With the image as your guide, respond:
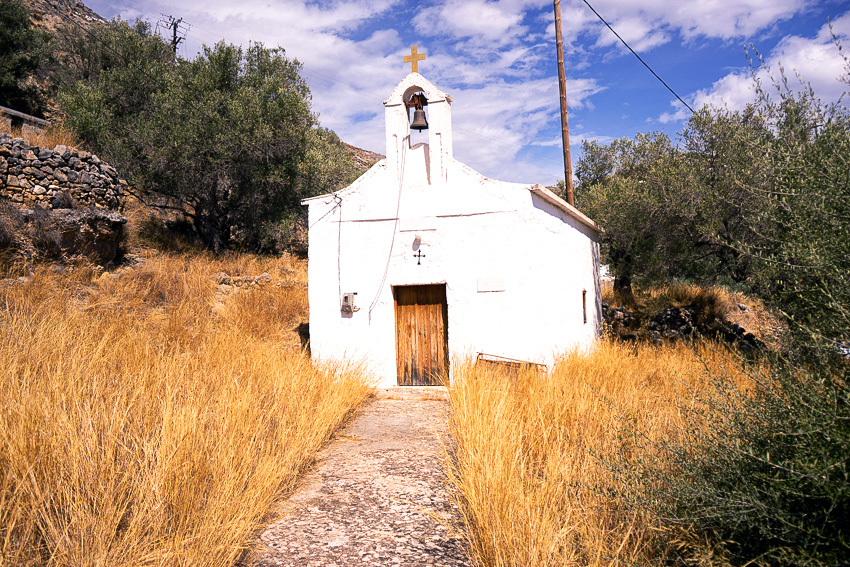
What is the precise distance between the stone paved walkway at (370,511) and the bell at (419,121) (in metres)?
5.87

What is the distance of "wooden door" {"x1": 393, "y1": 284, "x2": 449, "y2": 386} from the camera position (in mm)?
9969

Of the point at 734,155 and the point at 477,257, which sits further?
the point at 734,155

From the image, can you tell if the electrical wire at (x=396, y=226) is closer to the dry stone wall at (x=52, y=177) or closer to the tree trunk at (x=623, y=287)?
the dry stone wall at (x=52, y=177)

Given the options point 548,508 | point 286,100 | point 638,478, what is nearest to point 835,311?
point 638,478

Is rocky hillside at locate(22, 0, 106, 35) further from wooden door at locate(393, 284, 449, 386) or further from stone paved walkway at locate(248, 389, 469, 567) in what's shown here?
stone paved walkway at locate(248, 389, 469, 567)

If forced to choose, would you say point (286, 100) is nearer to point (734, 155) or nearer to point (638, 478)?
point (734, 155)

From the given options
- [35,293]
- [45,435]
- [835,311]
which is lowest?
[45,435]

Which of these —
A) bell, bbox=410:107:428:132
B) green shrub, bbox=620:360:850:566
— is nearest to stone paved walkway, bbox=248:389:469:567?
green shrub, bbox=620:360:850:566

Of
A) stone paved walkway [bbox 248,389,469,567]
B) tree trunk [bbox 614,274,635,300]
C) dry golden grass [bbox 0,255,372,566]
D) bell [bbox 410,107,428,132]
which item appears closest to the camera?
dry golden grass [bbox 0,255,372,566]

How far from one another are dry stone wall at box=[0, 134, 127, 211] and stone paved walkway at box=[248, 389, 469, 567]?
9871 mm

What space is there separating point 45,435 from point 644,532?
427 centimetres

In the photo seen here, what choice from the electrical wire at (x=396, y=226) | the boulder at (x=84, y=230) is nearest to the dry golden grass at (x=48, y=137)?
the boulder at (x=84, y=230)

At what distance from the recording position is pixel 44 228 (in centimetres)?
1077

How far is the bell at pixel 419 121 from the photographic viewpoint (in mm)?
9844
